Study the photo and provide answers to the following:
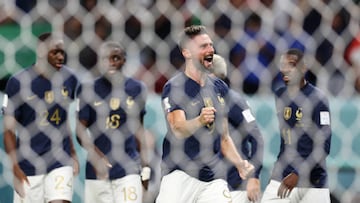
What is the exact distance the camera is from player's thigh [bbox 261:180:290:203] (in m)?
5.83

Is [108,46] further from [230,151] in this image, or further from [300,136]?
[300,136]

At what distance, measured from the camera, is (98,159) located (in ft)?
18.5

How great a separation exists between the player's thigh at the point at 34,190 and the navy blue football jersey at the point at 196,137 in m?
0.58

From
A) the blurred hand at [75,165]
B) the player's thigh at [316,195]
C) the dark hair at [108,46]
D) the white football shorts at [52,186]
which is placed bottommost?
the player's thigh at [316,195]

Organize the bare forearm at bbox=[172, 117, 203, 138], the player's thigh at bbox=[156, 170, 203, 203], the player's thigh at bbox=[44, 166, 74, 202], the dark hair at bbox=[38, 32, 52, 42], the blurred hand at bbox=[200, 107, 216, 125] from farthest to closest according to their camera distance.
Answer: the player's thigh at bbox=[44, 166, 74, 202] → the dark hair at bbox=[38, 32, 52, 42] → the player's thigh at bbox=[156, 170, 203, 203] → the bare forearm at bbox=[172, 117, 203, 138] → the blurred hand at bbox=[200, 107, 216, 125]

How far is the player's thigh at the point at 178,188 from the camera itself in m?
5.21

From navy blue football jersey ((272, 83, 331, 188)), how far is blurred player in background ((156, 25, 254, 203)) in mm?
462

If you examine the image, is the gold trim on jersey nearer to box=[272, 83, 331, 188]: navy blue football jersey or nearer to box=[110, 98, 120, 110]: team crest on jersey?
box=[272, 83, 331, 188]: navy blue football jersey

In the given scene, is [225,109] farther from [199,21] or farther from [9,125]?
[9,125]

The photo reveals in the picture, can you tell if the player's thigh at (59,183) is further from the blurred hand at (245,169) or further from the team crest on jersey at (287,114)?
the team crest on jersey at (287,114)

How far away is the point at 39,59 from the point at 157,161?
31.8 inches

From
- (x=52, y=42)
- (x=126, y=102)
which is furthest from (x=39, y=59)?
(x=126, y=102)

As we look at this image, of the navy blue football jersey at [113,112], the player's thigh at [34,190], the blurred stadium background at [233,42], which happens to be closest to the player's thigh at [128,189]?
the navy blue football jersey at [113,112]

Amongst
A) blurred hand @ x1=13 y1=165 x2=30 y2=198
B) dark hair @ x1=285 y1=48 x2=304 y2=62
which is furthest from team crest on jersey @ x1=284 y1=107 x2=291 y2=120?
blurred hand @ x1=13 y1=165 x2=30 y2=198
